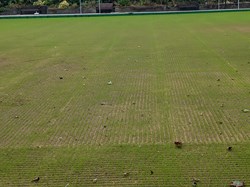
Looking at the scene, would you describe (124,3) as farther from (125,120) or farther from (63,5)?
(125,120)

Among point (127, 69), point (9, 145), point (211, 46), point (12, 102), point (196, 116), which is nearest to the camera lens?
point (9, 145)

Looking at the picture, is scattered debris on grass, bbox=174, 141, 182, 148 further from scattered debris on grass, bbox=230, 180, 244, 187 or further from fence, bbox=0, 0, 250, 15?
fence, bbox=0, 0, 250, 15

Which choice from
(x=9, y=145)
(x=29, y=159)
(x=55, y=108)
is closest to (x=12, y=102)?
(x=55, y=108)

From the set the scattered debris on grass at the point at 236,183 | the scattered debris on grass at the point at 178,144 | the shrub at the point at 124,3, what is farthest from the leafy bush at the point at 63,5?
the scattered debris on grass at the point at 236,183

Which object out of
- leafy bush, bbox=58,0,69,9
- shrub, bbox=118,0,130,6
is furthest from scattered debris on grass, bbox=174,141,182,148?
leafy bush, bbox=58,0,69,9

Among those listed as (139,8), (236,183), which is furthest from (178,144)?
(139,8)

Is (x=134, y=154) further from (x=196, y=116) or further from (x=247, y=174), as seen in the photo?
(x=196, y=116)

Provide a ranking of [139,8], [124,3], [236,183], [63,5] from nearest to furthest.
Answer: [236,183], [139,8], [124,3], [63,5]

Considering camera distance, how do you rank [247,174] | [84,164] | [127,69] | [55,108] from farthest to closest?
[127,69] → [55,108] → [84,164] → [247,174]
